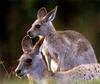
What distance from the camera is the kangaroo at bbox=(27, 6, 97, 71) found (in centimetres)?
1692

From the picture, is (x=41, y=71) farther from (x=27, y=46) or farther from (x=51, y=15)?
(x=51, y=15)

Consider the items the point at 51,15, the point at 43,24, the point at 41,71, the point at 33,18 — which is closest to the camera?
the point at 41,71

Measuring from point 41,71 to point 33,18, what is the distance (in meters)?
9.76

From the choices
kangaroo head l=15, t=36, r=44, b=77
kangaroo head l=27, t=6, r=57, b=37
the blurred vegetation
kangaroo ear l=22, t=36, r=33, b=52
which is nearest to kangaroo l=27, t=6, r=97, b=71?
kangaroo head l=27, t=6, r=57, b=37

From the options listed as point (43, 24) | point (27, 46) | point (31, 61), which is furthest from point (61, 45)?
point (31, 61)

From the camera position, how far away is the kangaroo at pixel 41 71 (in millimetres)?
14312

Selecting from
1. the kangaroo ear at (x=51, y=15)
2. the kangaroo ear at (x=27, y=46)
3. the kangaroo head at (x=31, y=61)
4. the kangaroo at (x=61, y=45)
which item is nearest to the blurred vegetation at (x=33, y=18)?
the kangaroo at (x=61, y=45)

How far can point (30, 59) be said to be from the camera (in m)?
14.5

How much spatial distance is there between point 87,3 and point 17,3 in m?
1.97

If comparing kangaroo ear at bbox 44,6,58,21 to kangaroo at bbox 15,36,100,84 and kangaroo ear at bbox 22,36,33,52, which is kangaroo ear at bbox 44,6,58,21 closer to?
kangaroo ear at bbox 22,36,33,52

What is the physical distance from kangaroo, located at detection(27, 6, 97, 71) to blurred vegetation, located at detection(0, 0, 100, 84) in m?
6.16

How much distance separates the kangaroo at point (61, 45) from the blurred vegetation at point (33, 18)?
6.16 meters

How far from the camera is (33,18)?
2414 cm

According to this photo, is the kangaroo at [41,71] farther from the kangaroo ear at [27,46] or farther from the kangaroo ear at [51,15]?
the kangaroo ear at [51,15]
